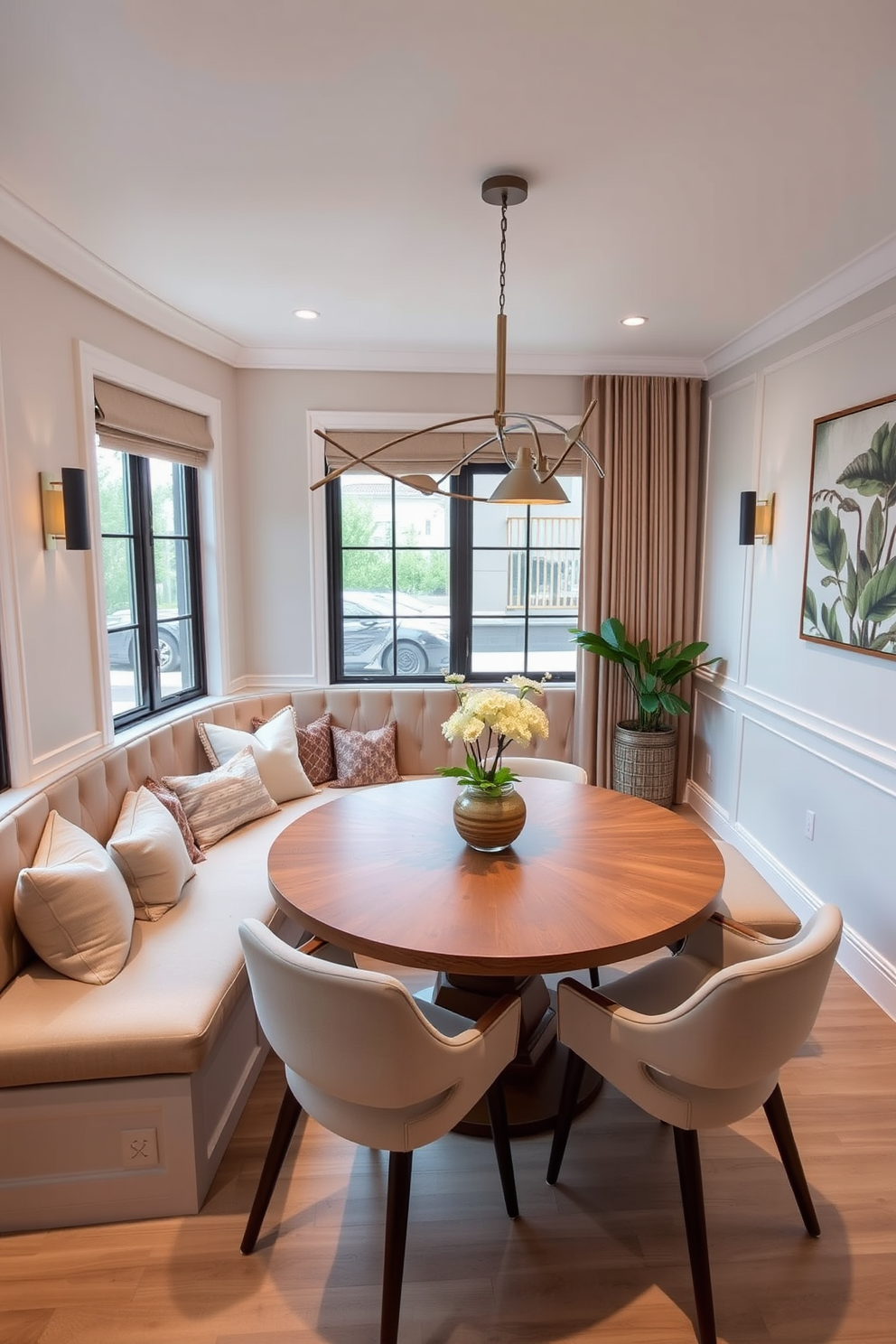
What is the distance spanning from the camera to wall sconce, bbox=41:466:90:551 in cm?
245

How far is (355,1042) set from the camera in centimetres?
143

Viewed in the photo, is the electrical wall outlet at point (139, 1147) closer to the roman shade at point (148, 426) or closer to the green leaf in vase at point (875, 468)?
the roman shade at point (148, 426)

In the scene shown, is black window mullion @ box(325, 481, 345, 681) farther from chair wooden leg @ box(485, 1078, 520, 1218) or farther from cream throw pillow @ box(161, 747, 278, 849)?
chair wooden leg @ box(485, 1078, 520, 1218)

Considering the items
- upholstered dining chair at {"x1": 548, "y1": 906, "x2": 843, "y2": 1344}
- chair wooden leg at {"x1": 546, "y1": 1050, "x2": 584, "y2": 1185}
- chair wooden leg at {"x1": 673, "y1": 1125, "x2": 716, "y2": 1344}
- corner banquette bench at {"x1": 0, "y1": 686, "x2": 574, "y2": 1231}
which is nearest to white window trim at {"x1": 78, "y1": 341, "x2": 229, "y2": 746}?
corner banquette bench at {"x1": 0, "y1": 686, "x2": 574, "y2": 1231}

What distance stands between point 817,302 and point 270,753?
2967 mm

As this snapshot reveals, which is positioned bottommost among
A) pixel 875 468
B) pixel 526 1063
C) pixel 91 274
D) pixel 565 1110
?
pixel 526 1063

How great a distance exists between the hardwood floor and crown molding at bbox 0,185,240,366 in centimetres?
273

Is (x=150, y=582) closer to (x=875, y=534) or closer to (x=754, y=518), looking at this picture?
(x=754, y=518)

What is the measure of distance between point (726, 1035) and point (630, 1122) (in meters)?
0.95

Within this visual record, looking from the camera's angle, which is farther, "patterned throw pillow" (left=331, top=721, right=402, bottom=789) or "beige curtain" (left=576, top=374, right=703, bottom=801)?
"beige curtain" (left=576, top=374, right=703, bottom=801)

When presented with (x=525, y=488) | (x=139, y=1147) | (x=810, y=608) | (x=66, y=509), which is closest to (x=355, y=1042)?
(x=139, y=1147)

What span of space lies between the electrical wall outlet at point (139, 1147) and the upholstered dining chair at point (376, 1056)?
0.47m

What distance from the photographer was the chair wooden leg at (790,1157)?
1817mm

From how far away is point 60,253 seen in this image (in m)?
2.56
